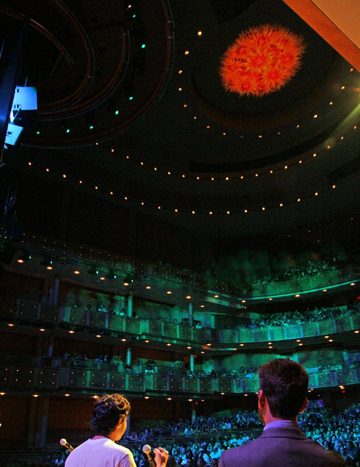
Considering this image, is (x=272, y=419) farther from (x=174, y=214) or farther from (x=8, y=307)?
(x=174, y=214)

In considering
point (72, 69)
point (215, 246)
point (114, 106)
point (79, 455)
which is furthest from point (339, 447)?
point (215, 246)

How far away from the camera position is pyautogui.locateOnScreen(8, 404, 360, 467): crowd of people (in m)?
12.9

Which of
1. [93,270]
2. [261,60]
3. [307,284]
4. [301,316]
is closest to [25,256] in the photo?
[93,270]

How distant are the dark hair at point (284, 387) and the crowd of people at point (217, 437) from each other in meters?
A: 10.2

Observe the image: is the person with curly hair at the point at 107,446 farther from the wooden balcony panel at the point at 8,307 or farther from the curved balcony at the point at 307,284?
the curved balcony at the point at 307,284

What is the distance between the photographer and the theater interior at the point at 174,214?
596 inches

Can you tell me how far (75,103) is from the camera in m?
15.8

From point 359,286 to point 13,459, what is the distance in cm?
1938

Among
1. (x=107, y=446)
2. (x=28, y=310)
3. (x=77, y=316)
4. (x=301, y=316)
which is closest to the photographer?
(x=107, y=446)

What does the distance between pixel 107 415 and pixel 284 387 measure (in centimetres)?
125

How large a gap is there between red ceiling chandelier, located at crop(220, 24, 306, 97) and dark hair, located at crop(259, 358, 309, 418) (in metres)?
17.6

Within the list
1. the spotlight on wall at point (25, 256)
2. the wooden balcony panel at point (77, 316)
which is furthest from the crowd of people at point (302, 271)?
the spotlight on wall at point (25, 256)

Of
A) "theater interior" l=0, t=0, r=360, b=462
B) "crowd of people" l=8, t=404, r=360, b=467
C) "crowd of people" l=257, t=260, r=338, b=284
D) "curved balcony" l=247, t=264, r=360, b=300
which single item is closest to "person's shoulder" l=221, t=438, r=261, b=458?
"crowd of people" l=8, t=404, r=360, b=467

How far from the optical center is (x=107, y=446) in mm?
2320
